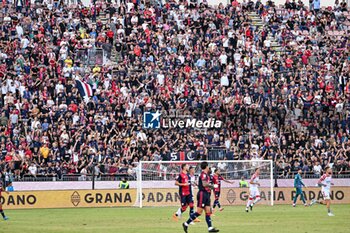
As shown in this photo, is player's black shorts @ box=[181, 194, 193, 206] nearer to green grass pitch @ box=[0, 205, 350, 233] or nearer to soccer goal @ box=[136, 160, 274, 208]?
green grass pitch @ box=[0, 205, 350, 233]

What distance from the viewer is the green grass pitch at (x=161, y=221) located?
32906 mm

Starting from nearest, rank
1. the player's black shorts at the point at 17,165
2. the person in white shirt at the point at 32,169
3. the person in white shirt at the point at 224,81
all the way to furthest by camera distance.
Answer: the player's black shorts at the point at 17,165 < the person in white shirt at the point at 32,169 < the person in white shirt at the point at 224,81

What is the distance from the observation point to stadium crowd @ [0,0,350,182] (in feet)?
173

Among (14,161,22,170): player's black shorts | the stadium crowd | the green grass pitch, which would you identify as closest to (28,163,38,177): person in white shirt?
the stadium crowd

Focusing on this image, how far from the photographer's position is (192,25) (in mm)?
64250

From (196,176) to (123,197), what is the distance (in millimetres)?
4086

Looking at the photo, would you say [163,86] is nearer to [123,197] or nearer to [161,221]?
[123,197]

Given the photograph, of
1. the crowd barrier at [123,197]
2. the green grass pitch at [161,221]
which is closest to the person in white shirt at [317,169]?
the crowd barrier at [123,197]

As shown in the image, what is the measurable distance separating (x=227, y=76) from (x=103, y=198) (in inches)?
518

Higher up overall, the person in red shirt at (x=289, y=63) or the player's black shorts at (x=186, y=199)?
the person in red shirt at (x=289, y=63)

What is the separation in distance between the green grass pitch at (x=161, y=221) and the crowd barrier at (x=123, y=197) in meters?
2.19

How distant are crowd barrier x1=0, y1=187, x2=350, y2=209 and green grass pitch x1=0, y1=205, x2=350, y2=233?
219 cm

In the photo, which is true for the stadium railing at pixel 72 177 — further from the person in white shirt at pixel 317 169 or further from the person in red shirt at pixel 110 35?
the person in red shirt at pixel 110 35

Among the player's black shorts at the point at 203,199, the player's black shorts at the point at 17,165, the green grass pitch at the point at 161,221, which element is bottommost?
the green grass pitch at the point at 161,221
